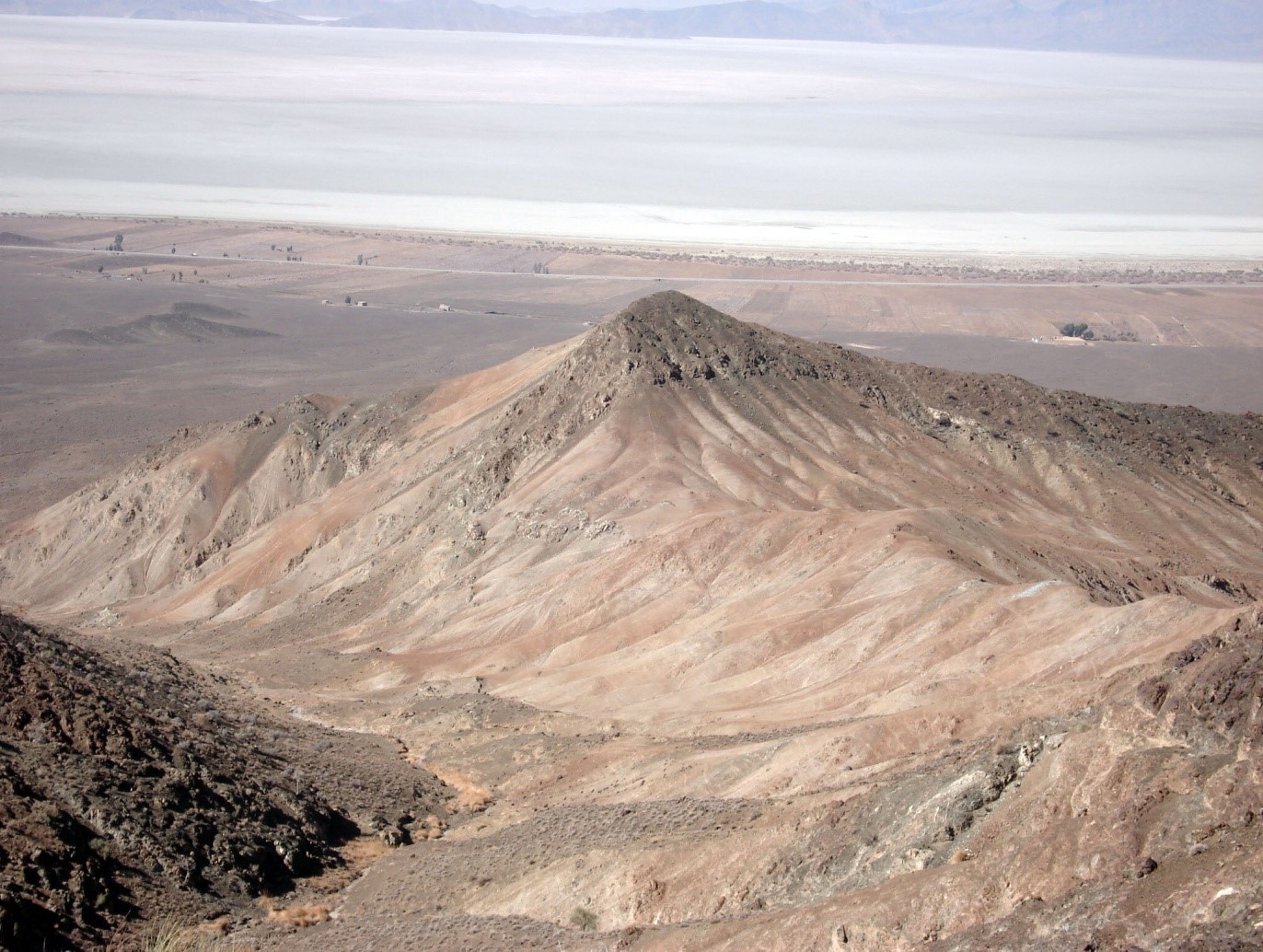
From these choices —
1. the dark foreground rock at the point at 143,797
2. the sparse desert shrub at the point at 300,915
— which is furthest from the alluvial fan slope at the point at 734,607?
the dark foreground rock at the point at 143,797

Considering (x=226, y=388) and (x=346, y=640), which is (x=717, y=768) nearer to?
(x=346, y=640)

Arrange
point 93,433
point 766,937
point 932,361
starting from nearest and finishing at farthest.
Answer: point 766,937, point 93,433, point 932,361

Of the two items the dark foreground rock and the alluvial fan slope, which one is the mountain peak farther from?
the dark foreground rock

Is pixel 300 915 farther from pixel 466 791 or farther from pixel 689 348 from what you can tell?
pixel 689 348

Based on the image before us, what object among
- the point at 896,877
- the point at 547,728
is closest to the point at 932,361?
the point at 547,728

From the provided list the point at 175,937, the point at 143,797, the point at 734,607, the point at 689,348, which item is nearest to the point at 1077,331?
the point at 689,348

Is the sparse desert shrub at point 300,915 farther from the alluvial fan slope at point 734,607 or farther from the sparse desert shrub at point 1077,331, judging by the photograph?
the sparse desert shrub at point 1077,331

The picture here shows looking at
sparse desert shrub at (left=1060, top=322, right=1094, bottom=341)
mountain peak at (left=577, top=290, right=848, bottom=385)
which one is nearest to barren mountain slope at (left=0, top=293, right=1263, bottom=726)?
mountain peak at (left=577, top=290, right=848, bottom=385)
